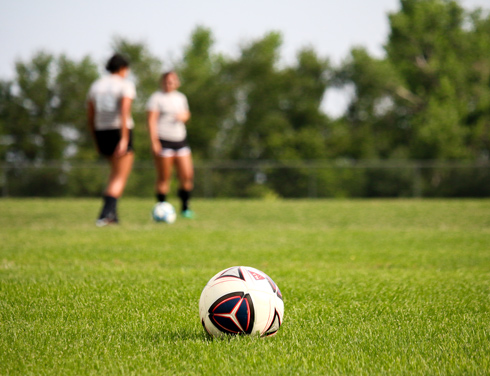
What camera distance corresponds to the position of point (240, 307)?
2.47 metres

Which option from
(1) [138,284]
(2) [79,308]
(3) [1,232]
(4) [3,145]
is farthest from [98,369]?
(4) [3,145]

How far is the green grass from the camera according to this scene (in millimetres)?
2207

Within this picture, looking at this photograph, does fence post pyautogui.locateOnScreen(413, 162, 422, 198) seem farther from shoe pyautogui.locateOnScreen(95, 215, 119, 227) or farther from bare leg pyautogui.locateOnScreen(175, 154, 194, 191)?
shoe pyautogui.locateOnScreen(95, 215, 119, 227)

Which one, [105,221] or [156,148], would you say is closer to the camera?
[105,221]

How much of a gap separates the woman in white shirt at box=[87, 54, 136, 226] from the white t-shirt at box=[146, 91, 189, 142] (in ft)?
4.55

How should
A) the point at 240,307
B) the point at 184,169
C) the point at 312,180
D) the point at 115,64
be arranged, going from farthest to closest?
the point at 312,180 → the point at 184,169 → the point at 115,64 → the point at 240,307

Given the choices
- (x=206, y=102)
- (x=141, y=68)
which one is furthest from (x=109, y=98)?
(x=141, y=68)

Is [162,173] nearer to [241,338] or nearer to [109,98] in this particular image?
[109,98]

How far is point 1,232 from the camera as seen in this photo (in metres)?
7.27

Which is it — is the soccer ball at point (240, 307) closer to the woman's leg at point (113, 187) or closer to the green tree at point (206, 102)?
the woman's leg at point (113, 187)

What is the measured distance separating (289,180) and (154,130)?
14.8 m

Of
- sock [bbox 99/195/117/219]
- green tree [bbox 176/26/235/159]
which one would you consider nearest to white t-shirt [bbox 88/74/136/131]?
sock [bbox 99/195/117/219]

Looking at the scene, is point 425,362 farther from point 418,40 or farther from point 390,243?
point 418,40

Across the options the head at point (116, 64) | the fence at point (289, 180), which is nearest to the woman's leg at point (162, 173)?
the head at point (116, 64)
